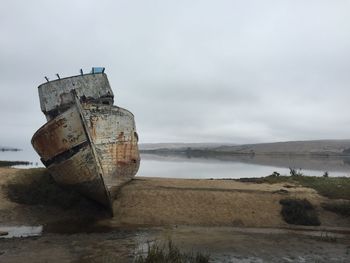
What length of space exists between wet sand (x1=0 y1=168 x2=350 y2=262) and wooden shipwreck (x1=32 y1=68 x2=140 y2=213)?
87 cm

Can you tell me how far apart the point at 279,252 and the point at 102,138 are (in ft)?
24.1

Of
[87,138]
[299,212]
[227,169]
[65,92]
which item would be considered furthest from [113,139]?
[227,169]

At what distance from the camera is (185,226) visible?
39.5ft

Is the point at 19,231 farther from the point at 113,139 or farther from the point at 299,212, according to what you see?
the point at 299,212

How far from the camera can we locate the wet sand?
352 inches

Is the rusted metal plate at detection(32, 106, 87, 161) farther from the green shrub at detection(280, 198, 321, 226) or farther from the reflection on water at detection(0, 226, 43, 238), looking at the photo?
the green shrub at detection(280, 198, 321, 226)

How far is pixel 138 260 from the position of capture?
750cm

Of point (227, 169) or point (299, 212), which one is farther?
point (227, 169)

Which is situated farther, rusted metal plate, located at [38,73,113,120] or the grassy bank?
rusted metal plate, located at [38,73,113,120]

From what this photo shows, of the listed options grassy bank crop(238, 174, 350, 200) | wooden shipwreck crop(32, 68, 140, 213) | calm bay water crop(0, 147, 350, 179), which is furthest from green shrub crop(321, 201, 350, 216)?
calm bay water crop(0, 147, 350, 179)

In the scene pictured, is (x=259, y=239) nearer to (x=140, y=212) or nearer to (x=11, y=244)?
(x=140, y=212)

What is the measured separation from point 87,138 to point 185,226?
4149mm

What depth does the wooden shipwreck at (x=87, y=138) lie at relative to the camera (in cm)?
1273

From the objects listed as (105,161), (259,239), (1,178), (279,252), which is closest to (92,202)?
(105,161)
